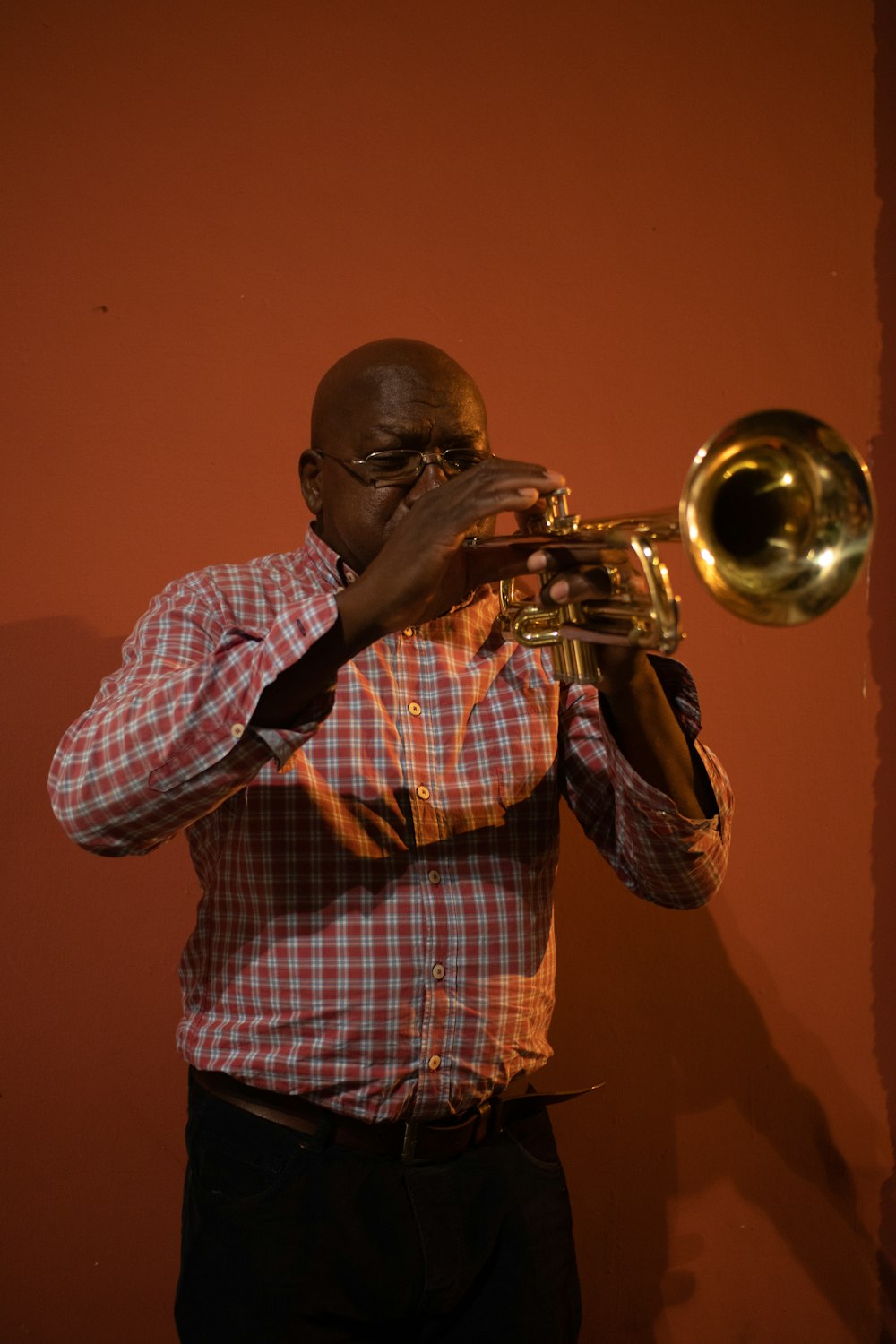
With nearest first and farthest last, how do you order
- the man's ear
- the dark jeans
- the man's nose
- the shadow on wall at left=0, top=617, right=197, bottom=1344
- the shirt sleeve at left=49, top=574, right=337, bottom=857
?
the shirt sleeve at left=49, top=574, right=337, bottom=857 < the dark jeans < the man's nose < the man's ear < the shadow on wall at left=0, top=617, right=197, bottom=1344

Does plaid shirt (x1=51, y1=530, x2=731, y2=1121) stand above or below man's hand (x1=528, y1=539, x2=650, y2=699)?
below

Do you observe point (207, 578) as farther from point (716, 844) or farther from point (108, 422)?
point (716, 844)

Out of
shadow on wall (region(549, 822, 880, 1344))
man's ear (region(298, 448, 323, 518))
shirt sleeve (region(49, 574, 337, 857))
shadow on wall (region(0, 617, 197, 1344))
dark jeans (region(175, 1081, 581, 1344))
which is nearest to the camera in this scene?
shirt sleeve (region(49, 574, 337, 857))

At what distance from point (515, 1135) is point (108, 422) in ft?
4.16

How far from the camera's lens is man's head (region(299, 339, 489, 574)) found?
148 cm

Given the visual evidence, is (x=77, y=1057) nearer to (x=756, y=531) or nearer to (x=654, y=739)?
(x=654, y=739)

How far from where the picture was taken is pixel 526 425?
2031 mm

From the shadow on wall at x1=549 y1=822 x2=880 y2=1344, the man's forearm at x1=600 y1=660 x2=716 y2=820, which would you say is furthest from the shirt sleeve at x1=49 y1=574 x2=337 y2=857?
the shadow on wall at x1=549 y1=822 x2=880 y2=1344

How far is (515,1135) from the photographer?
150cm

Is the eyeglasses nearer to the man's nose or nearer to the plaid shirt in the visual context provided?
the man's nose

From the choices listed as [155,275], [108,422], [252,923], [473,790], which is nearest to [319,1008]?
[252,923]

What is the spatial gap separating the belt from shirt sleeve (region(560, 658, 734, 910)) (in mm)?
386

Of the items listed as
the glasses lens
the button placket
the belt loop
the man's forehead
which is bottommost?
the belt loop

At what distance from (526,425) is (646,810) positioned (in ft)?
2.90
